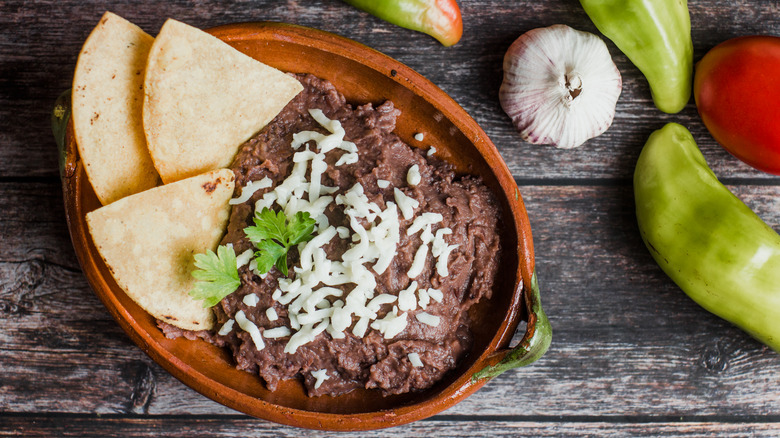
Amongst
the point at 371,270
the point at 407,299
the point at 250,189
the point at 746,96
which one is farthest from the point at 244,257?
the point at 746,96

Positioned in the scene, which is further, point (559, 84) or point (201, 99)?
point (559, 84)

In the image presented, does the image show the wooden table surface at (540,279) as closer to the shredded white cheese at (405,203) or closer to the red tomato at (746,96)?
the red tomato at (746,96)

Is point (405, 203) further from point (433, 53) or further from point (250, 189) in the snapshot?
point (433, 53)

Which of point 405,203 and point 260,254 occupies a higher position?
point 405,203

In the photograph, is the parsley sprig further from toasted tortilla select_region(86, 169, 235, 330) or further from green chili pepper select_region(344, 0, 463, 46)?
green chili pepper select_region(344, 0, 463, 46)

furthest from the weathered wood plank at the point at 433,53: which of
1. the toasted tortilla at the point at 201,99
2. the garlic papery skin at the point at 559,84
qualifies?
the toasted tortilla at the point at 201,99

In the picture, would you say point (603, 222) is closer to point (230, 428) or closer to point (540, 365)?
point (540, 365)

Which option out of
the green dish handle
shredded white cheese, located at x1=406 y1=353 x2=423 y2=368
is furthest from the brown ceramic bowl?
shredded white cheese, located at x1=406 y1=353 x2=423 y2=368
